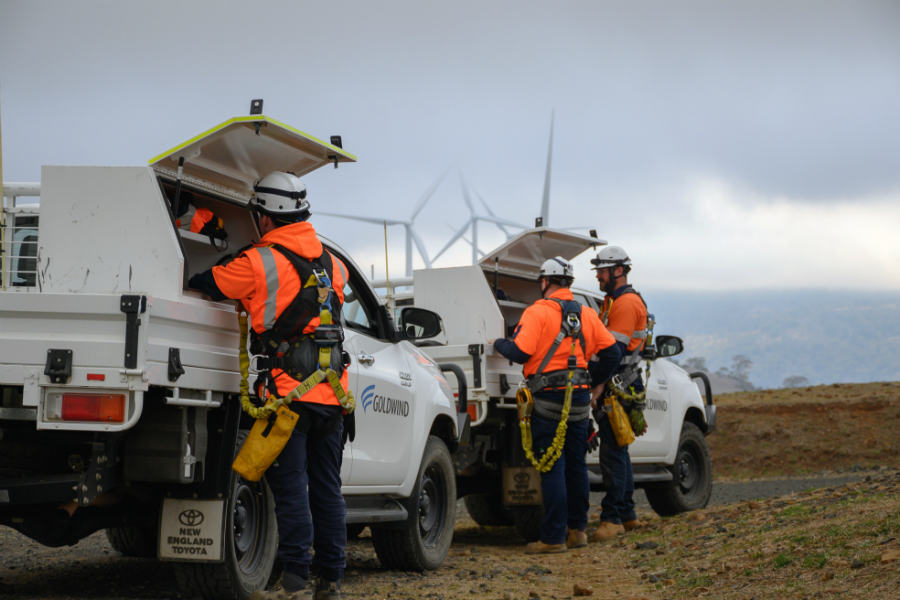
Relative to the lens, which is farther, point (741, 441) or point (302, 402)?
point (741, 441)

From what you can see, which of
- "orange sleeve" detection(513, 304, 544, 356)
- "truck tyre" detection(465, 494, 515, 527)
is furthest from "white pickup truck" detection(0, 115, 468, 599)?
"truck tyre" detection(465, 494, 515, 527)

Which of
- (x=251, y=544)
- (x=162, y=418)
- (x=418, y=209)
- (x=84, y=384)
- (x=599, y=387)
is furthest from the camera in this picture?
(x=418, y=209)

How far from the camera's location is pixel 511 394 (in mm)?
8227

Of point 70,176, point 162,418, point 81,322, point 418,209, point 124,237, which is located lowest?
point 162,418

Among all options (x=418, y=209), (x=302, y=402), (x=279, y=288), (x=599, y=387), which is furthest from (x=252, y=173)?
(x=418, y=209)

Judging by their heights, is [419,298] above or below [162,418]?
above

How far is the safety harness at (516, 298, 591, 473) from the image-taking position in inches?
309

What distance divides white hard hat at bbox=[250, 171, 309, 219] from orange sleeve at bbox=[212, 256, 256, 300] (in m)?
0.38

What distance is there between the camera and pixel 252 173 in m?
5.27

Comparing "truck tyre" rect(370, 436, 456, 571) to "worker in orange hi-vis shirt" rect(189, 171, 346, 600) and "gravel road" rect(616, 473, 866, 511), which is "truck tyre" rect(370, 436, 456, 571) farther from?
"gravel road" rect(616, 473, 866, 511)

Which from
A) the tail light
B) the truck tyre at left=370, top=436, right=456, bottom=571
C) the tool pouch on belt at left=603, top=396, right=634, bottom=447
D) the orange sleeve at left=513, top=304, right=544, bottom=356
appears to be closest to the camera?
the tail light

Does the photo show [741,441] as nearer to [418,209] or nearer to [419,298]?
[418,209]

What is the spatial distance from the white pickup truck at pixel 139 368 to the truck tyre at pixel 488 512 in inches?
200

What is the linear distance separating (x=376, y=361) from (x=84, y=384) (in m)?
2.37
